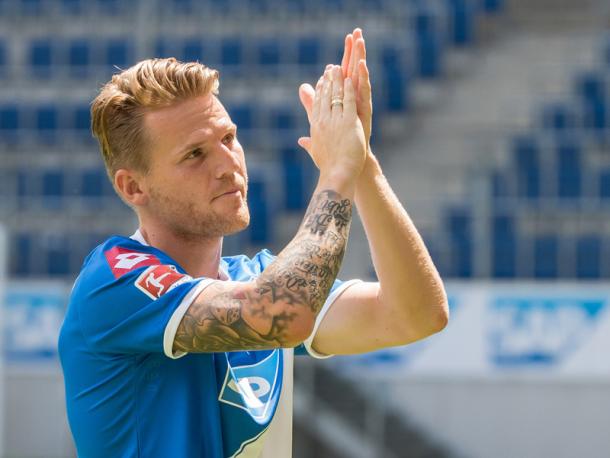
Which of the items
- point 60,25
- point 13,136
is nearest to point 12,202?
point 13,136

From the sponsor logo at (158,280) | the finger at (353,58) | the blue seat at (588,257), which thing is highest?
the finger at (353,58)

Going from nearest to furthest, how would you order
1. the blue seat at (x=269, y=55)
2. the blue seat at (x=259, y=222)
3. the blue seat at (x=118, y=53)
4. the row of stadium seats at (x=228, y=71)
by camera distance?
1. the blue seat at (x=259, y=222)
2. the row of stadium seats at (x=228, y=71)
3. the blue seat at (x=269, y=55)
4. the blue seat at (x=118, y=53)

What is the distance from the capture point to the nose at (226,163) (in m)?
2.53

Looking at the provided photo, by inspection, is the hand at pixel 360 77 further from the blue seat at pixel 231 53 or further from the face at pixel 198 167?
the blue seat at pixel 231 53

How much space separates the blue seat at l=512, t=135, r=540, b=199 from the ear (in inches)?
406

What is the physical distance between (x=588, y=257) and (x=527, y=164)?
2.30 m

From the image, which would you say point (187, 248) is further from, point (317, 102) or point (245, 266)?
point (317, 102)

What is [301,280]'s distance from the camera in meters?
2.30

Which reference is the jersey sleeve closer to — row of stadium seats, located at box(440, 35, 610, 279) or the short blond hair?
the short blond hair

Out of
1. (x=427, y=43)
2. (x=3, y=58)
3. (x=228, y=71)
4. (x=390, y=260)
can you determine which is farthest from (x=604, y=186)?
(x=390, y=260)

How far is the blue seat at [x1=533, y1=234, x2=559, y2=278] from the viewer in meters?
11.6

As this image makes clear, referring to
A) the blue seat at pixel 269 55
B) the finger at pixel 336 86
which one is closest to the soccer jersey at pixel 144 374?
the finger at pixel 336 86

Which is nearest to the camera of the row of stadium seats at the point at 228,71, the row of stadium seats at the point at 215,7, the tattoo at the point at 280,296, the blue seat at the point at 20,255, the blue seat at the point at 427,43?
the tattoo at the point at 280,296

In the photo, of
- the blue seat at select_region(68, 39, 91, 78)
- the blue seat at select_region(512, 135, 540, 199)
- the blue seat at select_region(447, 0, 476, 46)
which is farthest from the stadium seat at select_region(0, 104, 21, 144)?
the blue seat at select_region(512, 135, 540, 199)
